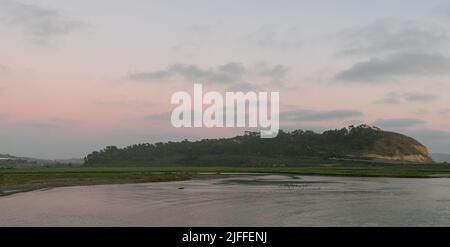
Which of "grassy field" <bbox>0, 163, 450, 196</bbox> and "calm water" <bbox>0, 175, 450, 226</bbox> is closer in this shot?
"calm water" <bbox>0, 175, 450, 226</bbox>

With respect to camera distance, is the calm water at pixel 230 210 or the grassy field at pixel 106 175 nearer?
the calm water at pixel 230 210

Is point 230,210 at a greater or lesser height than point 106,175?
lesser

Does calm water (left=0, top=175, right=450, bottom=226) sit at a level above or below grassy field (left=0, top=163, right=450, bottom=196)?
below

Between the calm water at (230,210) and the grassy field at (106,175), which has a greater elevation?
the grassy field at (106,175)

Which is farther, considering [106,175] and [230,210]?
[106,175]

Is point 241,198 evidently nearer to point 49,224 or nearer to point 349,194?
point 349,194

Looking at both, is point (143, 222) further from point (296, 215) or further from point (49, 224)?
point (296, 215)
